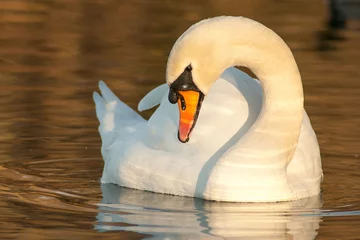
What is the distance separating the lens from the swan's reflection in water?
305 inches

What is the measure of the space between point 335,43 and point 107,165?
8.86 m

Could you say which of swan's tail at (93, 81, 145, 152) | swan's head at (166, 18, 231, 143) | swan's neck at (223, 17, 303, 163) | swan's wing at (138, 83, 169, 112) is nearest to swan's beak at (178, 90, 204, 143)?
swan's head at (166, 18, 231, 143)

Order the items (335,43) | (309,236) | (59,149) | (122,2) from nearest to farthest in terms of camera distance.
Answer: (309,236), (59,149), (335,43), (122,2)

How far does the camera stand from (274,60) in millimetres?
8609

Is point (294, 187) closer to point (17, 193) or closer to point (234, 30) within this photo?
point (234, 30)

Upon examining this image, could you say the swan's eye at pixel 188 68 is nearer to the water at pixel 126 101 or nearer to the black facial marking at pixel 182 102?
the black facial marking at pixel 182 102

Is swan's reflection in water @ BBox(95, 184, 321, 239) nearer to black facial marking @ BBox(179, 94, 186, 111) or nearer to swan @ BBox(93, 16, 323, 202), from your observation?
swan @ BBox(93, 16, 323, 202)

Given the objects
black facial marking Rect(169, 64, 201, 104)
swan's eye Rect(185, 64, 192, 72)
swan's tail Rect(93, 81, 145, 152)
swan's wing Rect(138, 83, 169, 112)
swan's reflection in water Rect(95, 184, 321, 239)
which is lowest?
swan's reflection in water Rect(95, 184, 321, 239)

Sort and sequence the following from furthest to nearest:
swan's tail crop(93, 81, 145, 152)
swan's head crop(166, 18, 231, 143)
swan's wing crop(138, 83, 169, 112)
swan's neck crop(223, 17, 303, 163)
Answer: swan's tail crop(93, 81, 145, 152)
swan's wing crop(138, 83, 169, 112)
swan's neck crop(223, 17, 303, 163)
swan's head crop(166, 18, 231, 143)

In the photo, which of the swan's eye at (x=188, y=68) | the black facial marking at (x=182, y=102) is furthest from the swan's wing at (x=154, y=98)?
the swan's eye at (x=188, y=68)

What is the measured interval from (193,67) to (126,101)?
4.58 meters

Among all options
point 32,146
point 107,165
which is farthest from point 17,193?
point 32,146

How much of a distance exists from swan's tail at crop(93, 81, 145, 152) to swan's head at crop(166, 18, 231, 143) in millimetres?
1740

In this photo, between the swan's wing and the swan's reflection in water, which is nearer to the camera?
the swan's reflection in water
